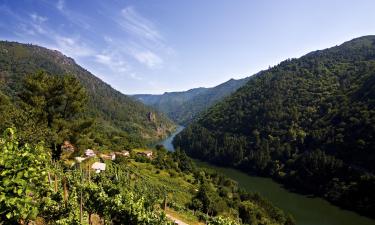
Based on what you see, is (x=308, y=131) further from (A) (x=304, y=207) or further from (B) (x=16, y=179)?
(B) (x=16, y=179)

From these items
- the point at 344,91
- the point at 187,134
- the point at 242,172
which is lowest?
the point at 242,172

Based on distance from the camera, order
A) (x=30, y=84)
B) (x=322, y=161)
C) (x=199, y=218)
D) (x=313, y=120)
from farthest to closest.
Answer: (x=313, y=120), (x=322, y=161), (x=199, y=218), (x=30, y=84)

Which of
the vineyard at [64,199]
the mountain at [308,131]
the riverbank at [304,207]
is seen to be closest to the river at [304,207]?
the riverbank at [304,207]

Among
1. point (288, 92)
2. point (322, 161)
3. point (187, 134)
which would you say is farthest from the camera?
point (187, 134)

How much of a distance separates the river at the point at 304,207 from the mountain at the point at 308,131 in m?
3.53

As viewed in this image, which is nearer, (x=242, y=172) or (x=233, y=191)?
(x=233, y=191)

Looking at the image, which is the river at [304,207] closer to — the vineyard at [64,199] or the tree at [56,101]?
the vineyard at [64,199]

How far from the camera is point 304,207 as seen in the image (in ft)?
276

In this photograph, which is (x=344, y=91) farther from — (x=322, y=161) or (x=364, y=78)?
(x=322, y=161)

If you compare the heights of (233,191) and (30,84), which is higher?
(30,84)

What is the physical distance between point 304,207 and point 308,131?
1928 inches

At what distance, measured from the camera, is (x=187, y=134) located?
186000 millimetres

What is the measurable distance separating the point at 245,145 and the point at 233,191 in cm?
6252

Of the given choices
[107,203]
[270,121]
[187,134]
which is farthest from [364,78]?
[107,203]
